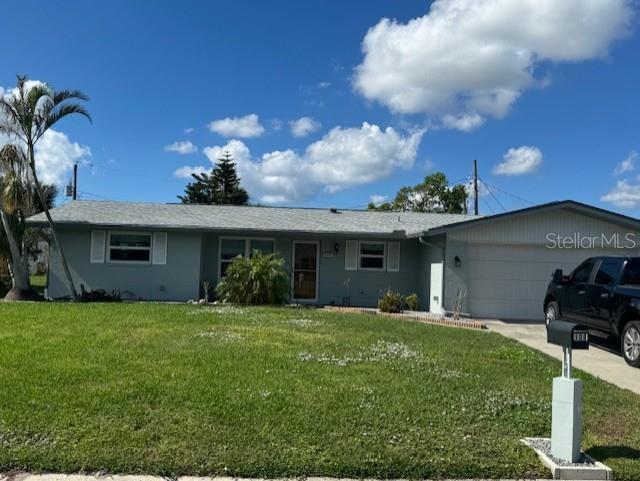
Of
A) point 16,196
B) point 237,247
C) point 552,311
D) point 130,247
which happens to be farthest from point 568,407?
point 130,247

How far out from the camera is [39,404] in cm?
568

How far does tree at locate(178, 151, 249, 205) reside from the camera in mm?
58406

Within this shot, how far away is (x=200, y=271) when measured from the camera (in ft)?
62.5

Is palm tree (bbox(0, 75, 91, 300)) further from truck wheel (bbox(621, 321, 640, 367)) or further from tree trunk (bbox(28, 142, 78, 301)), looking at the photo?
truck wheel (bbox(621, 321, 640, 367))

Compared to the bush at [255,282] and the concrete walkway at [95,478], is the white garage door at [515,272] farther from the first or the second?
the concrete walkway at [95,478]

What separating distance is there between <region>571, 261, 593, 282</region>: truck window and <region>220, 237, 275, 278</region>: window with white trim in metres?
10.6

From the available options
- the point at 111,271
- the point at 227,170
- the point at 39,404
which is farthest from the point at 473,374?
the point at 227,170

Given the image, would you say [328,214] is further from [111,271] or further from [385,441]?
[385,441]

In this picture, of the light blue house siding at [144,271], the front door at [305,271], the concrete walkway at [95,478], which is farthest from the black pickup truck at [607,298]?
the light blue house siding at [144,271]

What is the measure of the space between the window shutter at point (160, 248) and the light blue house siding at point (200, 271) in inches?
4.7

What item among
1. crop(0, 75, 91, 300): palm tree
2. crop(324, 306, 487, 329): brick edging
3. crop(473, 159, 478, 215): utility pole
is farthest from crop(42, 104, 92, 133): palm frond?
crop(473, 159, 478, 215): utility pole

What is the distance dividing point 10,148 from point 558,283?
51.0 feet

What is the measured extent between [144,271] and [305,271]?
5468 mm

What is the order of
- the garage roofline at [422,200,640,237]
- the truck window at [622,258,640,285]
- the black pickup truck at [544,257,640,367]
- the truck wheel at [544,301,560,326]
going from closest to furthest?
1. the black pickup truck at [544,257,640,367]
2. the truck window at [622,258,640,285]
3. the truck wheel at [544,301,560,326]
4. the garage roofline at [422,200,640,237]
